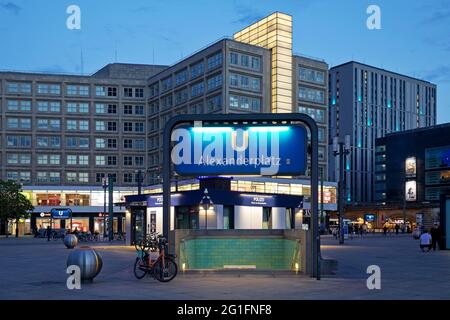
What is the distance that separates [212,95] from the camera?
90.3 meters

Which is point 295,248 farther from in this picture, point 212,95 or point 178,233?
point 212,95

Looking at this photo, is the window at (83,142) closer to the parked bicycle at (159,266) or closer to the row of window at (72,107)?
the row of window at (72,107)

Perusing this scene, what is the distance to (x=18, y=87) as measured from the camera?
105438 mm

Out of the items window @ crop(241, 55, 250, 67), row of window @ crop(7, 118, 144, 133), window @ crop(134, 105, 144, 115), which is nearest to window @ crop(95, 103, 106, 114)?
row of window @ crop(7, 118, 144, 133)

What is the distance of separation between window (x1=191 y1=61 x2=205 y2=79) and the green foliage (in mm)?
31220

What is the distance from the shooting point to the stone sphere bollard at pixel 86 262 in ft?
59.6

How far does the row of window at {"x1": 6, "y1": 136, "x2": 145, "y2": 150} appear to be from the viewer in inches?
4124

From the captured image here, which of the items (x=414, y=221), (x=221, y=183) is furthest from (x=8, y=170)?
(x=414, y=221)

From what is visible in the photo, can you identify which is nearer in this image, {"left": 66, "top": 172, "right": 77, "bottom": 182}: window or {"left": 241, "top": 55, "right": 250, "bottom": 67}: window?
{"left": 241, "top": 55, "right": 250, "bottom": 67}: window

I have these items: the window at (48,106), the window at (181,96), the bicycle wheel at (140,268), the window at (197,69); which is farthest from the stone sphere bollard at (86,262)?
the window at (48,106)

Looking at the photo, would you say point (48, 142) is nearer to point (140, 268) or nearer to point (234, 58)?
point (234, 58)

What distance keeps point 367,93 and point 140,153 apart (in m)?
104

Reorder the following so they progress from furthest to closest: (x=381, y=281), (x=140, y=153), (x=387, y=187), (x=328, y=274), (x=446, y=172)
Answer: (x=387, y=187) → (x=446, y=172) → (x=140, y=153) → (x=328, y=274) → (x=381, y=281)

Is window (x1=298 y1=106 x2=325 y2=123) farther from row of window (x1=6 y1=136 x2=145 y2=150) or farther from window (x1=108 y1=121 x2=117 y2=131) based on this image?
window (x1=108 y1=121 x2=117 y2=131)
